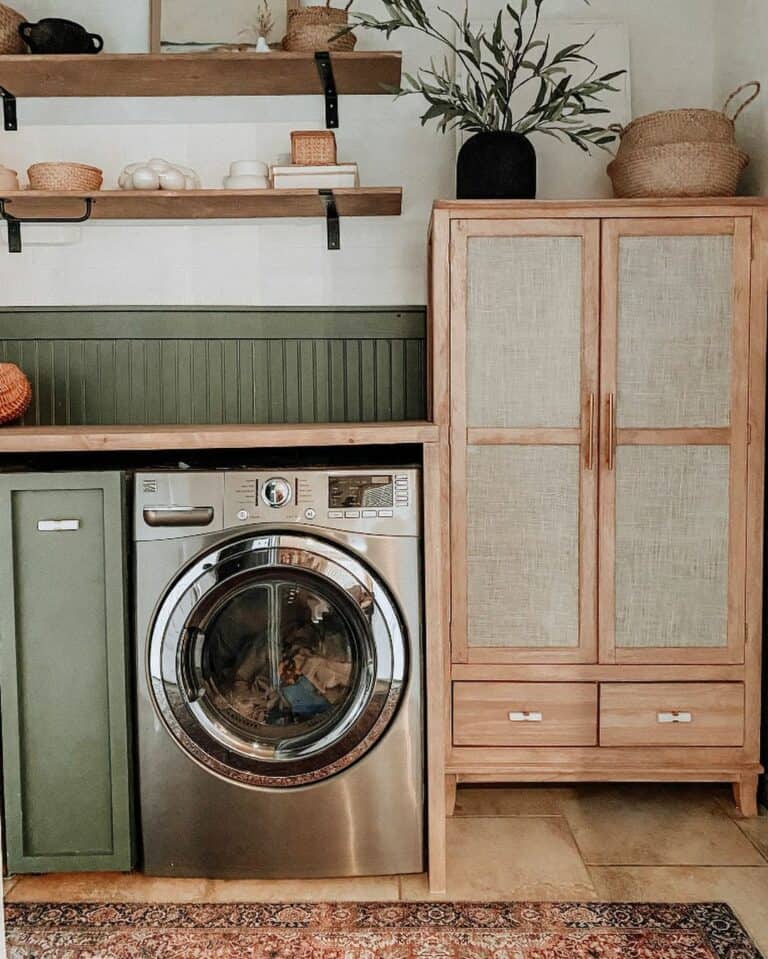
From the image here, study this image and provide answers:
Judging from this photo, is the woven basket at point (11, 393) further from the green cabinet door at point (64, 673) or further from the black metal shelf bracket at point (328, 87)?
the black metal shelf bracket at point (328, 87)

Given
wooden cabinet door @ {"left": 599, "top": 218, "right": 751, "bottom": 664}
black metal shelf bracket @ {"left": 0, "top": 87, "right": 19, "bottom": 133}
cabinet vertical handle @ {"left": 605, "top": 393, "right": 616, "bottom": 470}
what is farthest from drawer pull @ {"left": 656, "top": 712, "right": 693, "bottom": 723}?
black metal shelf bracket @ {"left": 0, "top": 87, "right": 19, "bottom": 133}

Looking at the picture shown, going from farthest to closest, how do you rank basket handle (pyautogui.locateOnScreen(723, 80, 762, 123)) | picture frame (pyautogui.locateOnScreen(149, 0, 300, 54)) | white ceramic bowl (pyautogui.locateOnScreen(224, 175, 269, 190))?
picture frame (pyautogui.locateOnScreen(149, 0, 300, 54)), white ceramic bowl (pyautogui.locateOnScreen(224, 175, 269, 190)), basket handle (pyautogui.locateOnScreen(723, 80, 762, 123))

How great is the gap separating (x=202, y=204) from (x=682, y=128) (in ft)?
4.49

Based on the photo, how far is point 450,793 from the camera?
2.40 meters

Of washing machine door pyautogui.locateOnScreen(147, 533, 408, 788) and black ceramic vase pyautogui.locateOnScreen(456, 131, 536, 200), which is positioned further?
black ceramic vase pyautogui.locateOnScreen(456, 131, 536, 200)

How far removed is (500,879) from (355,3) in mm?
2517

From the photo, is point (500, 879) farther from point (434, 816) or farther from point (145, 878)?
point (145, 878)

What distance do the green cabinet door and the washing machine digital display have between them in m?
0.48

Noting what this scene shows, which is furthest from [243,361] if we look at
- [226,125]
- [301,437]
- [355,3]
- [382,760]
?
[382,760]

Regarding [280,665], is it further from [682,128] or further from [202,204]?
[682,128]

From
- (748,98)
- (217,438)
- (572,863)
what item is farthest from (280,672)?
(748,98)

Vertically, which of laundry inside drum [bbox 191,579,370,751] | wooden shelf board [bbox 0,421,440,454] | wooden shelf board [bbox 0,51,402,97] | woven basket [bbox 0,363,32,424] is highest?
wooden shelf board [bbox 0,51,402,97]

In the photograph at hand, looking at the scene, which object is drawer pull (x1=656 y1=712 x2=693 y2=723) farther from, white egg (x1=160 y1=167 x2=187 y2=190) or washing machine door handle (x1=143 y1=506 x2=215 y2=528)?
white egg (x1=160 y1=167 x2=187 y2=190)

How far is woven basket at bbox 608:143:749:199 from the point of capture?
2.35 meters
